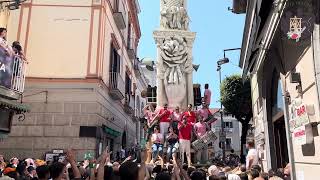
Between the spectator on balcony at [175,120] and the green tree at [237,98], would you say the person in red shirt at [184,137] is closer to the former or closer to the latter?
the spectator on balcony at [175,120]

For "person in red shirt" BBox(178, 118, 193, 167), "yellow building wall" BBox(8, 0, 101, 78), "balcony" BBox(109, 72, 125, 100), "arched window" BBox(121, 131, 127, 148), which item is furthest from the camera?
"arched window" BBox(121, 131, 127, 148)

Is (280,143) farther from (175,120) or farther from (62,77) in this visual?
(62,77)

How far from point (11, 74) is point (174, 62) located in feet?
24.6

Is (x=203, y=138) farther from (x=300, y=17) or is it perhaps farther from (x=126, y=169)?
(x=126, y=169)

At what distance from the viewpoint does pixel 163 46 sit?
15781 mm

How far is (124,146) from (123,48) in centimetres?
669

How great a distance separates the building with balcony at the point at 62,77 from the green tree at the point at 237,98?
12523mm

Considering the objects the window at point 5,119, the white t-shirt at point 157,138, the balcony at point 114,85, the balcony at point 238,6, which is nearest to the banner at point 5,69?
the window at point 5,119

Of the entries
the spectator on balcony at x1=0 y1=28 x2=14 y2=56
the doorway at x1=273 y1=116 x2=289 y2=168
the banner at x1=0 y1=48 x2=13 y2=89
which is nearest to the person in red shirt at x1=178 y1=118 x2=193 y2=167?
the doorway at x1=273 y1=116 x2=289 y2=168

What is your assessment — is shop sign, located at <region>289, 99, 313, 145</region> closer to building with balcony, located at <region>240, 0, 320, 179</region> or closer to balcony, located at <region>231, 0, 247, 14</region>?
building with balcony, located at <region>240, 0, 320, 179</region>

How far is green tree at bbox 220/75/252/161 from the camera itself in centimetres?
2502

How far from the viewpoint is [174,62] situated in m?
15.7

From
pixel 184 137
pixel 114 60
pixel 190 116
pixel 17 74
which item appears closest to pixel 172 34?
pixel 114 60

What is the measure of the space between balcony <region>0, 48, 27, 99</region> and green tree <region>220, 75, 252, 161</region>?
17.3m
